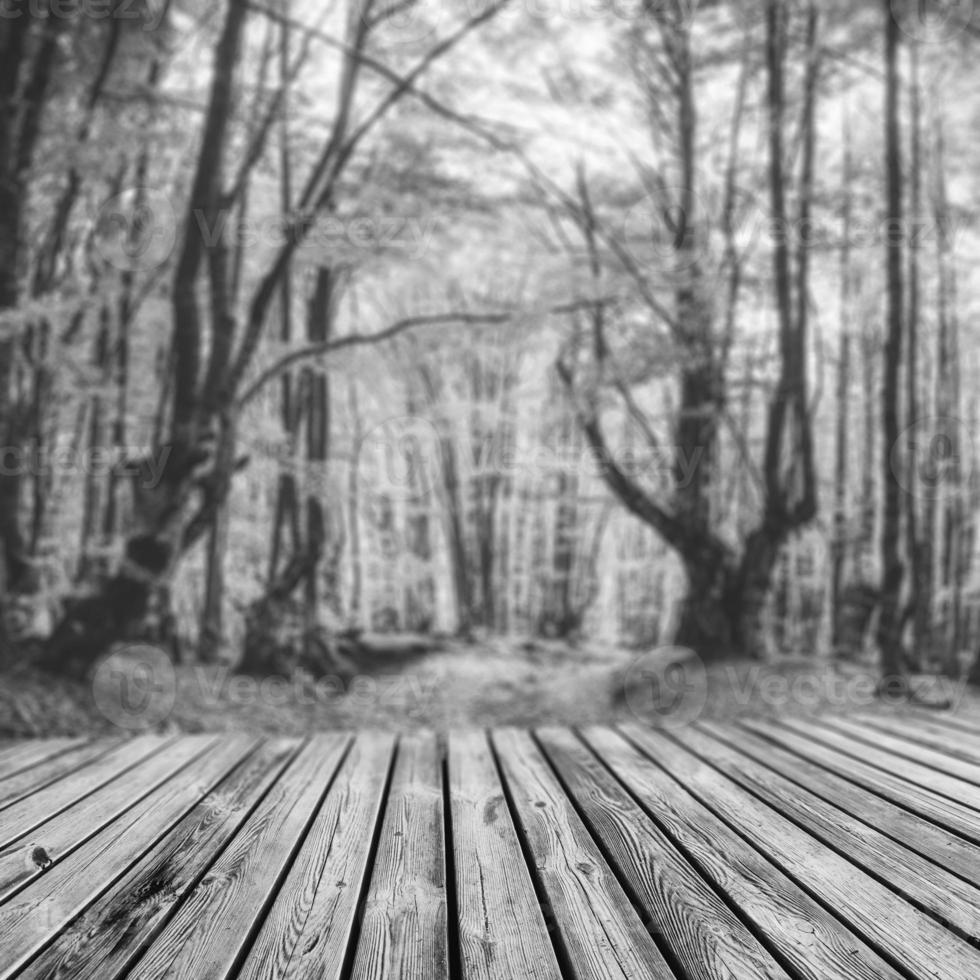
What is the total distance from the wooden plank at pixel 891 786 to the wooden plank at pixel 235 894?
1.36 meters

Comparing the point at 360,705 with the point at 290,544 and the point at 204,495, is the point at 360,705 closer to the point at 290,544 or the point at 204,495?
the point at 290,544

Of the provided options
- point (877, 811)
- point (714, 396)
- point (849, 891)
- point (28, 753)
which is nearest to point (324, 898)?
point (849, 891)

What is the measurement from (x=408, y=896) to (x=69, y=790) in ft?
3.59

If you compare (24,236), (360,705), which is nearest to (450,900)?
(360,705)

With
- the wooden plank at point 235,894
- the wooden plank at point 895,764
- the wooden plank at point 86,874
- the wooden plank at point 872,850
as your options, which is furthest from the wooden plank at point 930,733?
the wooden plank at point 86,874

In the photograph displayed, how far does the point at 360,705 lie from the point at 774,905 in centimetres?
235

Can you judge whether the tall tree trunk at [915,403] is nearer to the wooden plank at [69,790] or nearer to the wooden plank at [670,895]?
the wooden plank at [670,895]

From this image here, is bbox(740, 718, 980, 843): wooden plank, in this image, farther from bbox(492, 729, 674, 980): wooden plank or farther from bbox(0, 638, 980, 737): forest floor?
bbox(0, 638, 980, 737): forest floor

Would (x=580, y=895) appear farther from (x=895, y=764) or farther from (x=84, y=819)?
(x=895, y=764)

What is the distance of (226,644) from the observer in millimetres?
3197

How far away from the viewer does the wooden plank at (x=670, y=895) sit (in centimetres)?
97

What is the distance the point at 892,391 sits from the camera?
3631mm

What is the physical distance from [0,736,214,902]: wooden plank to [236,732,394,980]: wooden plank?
1.51 feet

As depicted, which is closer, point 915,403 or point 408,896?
point 408,896
